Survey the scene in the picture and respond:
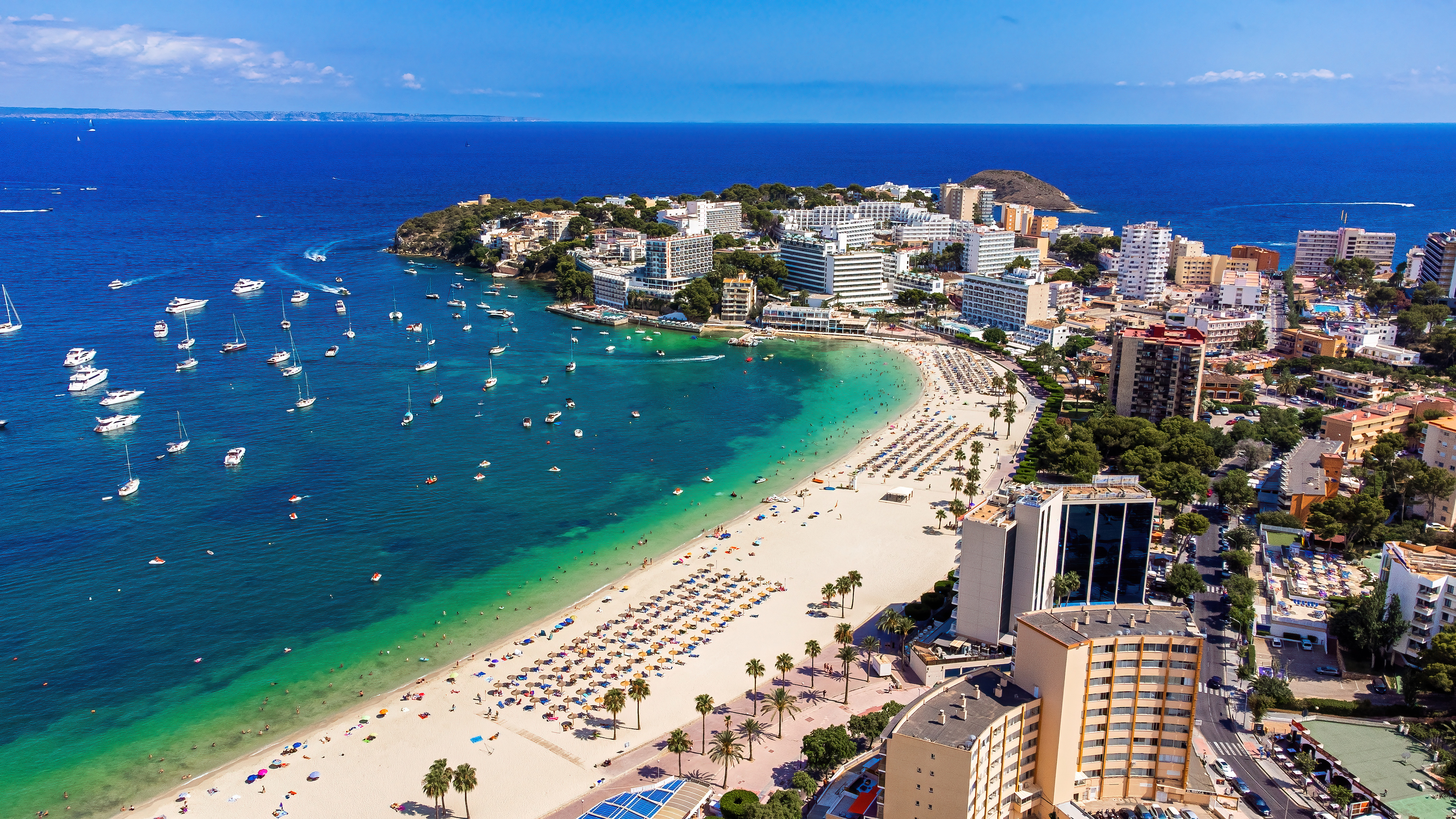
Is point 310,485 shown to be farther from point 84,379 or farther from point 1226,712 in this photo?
point 1226,712

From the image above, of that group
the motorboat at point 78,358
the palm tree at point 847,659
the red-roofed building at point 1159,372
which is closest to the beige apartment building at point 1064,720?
the palm tree at point 847,659

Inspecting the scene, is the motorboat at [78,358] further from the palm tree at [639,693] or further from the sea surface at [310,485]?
the palm tree at [639,693]

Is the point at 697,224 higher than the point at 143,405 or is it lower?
higher

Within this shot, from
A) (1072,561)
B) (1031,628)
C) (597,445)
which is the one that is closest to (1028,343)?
(597,445)

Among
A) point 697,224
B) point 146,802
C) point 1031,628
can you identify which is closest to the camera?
point 1031,628

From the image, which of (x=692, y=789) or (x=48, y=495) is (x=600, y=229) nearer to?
(x=48, y=495)

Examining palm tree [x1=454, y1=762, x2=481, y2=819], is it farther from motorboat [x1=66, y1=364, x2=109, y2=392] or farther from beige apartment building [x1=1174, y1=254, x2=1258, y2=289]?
beige apartment building [x1=1174, y1=254, x2=1258, y2=289]
